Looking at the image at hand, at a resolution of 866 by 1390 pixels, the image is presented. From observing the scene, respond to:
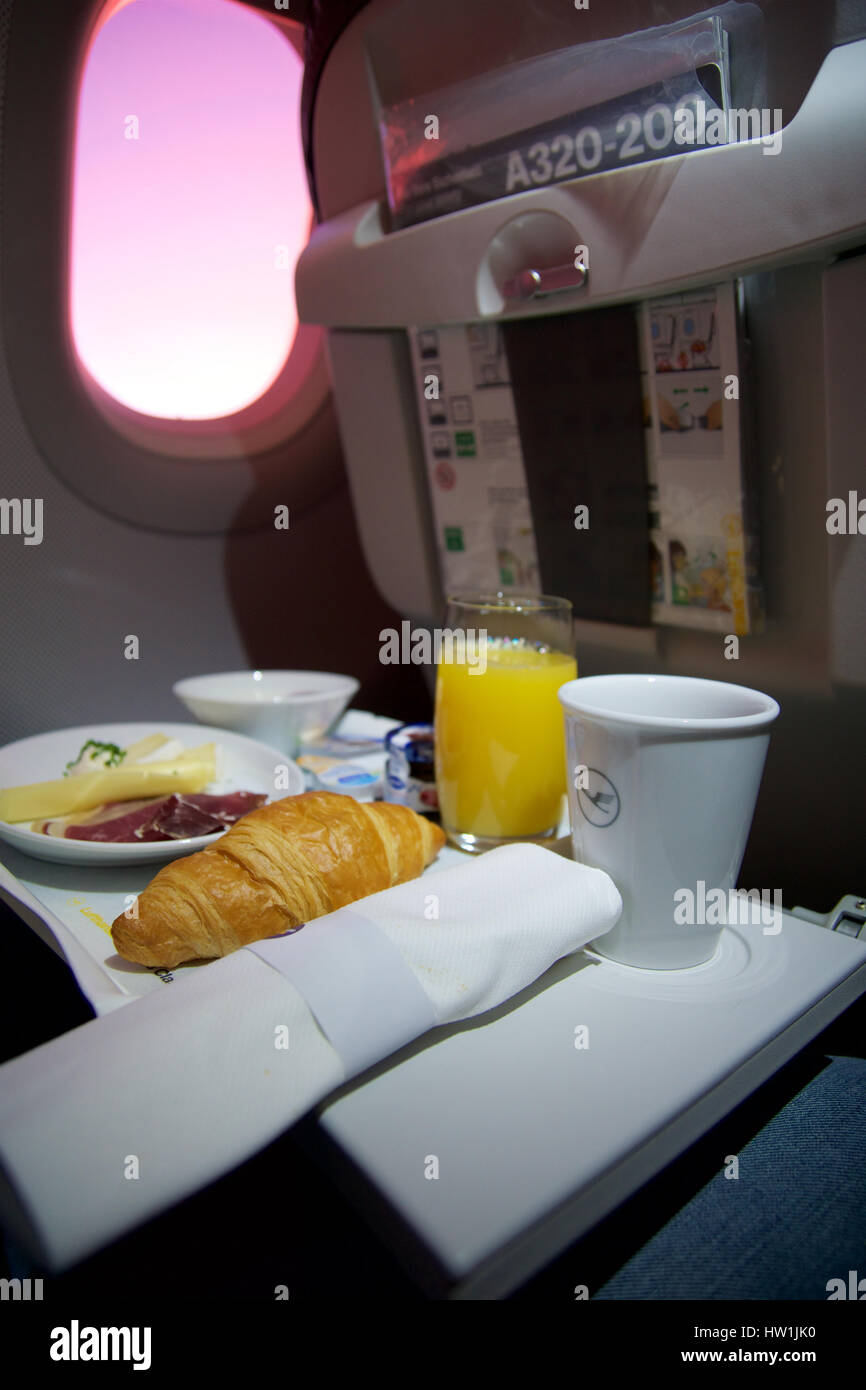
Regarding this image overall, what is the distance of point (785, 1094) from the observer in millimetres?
627

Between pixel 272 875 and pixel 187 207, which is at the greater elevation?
pixel 187 207

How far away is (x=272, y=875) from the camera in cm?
62

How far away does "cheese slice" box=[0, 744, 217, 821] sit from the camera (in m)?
0.79

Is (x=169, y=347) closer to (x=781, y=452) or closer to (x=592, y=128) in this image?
(x=592, y=128)

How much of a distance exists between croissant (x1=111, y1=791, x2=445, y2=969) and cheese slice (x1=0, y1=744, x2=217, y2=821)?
0.70ft

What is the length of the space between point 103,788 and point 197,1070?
45cm

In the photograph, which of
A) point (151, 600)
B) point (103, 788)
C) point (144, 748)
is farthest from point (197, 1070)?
point (151, 600)

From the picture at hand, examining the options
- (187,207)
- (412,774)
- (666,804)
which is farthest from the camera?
(187,207)

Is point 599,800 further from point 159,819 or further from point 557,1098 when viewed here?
point 159,819

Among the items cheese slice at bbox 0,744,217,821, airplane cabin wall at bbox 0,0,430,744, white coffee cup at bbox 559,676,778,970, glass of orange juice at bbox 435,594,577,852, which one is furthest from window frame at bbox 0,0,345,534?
white coffee cup at bbox 559,676,778,970

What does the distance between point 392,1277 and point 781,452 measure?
0.67 m

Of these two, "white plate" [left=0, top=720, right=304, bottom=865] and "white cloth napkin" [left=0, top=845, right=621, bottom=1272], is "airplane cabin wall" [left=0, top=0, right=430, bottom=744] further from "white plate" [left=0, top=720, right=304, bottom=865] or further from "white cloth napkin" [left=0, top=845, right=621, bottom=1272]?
"white cloth napkin" [left=0, top=845, right=621, bottom=1272]
